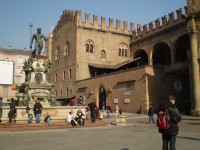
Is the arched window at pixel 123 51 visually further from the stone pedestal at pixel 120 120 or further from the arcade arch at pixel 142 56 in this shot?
the stone pedestal at pixel 120 120

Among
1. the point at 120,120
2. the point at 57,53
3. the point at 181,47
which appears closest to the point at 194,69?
the point at 120,120

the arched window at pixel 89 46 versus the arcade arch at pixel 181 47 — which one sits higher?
the arched window at pixel 89 46

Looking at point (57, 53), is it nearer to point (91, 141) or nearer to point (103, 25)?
point (103, 25)

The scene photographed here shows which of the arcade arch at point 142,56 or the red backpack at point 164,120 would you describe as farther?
the arcade arch at point 142,56

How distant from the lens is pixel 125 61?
1531 inches

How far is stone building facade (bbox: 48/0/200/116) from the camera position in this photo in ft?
86.0

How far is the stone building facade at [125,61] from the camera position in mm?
26219

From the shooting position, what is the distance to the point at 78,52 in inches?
1489

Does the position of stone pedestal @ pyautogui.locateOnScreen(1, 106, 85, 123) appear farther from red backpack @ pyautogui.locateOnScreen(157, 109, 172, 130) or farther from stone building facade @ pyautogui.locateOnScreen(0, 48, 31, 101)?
stone building facade @ pyautogui.locateOnScreen(0, 48, 31, 101)

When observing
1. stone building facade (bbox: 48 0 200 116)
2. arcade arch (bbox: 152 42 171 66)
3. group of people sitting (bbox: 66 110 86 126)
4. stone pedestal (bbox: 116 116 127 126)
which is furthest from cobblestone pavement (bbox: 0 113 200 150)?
arcade arch (bbox: 152 42 171 66)

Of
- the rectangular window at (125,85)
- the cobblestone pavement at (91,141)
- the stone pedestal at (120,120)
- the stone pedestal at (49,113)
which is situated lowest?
the cobblestone pavement at (91,141)

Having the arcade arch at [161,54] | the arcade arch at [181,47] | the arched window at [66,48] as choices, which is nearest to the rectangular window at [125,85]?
the arcade arch at [181,47]

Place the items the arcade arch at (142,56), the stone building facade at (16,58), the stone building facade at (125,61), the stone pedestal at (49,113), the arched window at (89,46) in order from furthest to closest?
the stone building facade at (16,58)
the arched window at (89,46)
the arcade arch at (142,56)
the stone building facade at (125,61)
the stone pedestal at (49,113)

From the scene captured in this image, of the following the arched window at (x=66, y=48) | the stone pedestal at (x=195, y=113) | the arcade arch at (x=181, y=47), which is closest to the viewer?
the stone pedestal at (x=195, y=113)
